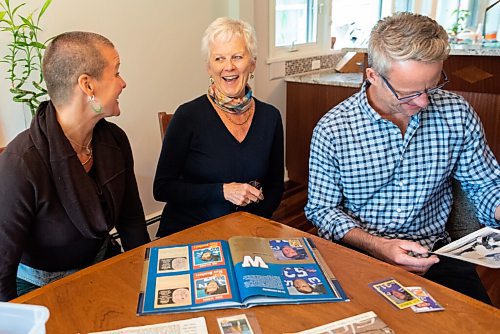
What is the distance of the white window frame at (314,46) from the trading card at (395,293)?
2.59 meters

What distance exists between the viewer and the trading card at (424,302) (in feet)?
3.17

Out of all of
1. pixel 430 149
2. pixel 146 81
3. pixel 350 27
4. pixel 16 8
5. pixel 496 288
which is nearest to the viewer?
pixel 430 149

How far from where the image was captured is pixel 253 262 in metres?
1.10

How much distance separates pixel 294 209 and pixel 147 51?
5.02 ft

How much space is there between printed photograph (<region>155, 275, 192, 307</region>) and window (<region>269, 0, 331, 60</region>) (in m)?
2.66

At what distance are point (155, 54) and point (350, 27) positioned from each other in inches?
96.1

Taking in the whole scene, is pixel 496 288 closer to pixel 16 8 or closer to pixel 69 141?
pixel 69 141

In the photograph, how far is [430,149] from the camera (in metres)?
1.50

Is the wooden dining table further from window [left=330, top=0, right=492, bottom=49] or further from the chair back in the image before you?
window [left=330, top=0, right=492, bottom=49]

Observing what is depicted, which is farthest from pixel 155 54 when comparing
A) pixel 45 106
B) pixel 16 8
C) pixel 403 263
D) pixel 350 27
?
pixel 350 27

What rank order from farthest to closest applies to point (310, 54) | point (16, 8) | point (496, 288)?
point (310, 54) → point (496, 288) → point (16, 8)

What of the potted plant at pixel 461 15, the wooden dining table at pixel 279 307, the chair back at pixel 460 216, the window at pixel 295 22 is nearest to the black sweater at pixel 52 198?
the wooden dining table at pixel 279 307

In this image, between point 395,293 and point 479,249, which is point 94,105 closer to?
point 395,293

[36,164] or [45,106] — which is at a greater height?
[45,106]
